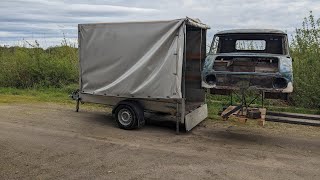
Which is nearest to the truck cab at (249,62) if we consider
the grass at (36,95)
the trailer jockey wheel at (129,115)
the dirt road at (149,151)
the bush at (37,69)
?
the dirt road at (149,151)

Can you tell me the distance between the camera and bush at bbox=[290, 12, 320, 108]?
1082 centimetres

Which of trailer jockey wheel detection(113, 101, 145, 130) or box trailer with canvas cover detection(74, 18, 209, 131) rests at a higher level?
box trailer with canvas cover detection(74, 18, 209, 131)

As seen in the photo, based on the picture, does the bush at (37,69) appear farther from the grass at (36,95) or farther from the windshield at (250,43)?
the windshield at (250,43)

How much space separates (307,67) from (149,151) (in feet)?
21.5

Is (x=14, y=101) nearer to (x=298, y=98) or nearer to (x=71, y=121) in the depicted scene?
(x=71, y=121)

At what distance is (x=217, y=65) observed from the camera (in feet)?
27.7

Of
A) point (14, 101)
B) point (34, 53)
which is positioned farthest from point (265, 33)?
point (34, 53)

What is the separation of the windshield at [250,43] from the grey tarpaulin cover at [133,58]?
63 centimetres

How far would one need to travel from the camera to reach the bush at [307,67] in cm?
1082

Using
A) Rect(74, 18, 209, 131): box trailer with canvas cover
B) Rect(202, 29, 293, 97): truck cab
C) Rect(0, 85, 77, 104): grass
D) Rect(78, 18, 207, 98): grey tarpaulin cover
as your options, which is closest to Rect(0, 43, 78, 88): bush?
Rect(0, 85, 77, 104): grass

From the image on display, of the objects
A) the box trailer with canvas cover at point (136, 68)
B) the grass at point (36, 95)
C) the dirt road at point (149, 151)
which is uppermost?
the box trailer with canvas cover at point (136, 68)

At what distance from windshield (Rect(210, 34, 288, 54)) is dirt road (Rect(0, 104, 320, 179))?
6.23 ft

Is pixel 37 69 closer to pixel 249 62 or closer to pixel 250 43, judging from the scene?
pixel 250 43

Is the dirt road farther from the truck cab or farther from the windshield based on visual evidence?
the windshield
